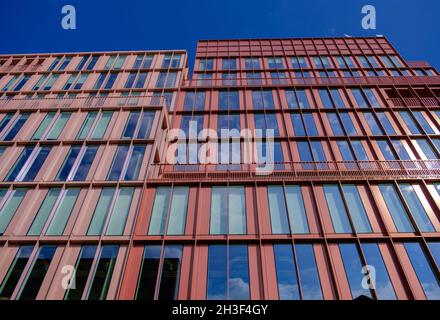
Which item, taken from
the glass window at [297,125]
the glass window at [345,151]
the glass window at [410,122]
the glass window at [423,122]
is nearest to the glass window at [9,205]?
the glass window at [297,125]

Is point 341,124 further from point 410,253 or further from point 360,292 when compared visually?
point 360,292

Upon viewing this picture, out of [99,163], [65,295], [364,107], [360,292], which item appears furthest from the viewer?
[364,107]

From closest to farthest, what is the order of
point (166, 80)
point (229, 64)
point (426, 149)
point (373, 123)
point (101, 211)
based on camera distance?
1. point (101, 211)
2. point (426, 149)
3. point (373, 123)
4. point (166, 80)
5. point (229, 64)

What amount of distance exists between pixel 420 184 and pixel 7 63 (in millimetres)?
44338

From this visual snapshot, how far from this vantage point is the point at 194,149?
74.2 feet

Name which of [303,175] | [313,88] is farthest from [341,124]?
[303,175]

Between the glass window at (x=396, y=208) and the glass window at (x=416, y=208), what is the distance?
44 cm

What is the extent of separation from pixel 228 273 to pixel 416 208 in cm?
1098

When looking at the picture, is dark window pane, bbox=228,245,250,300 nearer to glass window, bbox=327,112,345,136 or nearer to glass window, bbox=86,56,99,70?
glass window, bbox=327,112,345,136

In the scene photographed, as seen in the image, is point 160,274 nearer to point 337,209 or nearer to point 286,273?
point 286,273

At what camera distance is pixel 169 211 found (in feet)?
52.0

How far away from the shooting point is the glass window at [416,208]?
596 inches

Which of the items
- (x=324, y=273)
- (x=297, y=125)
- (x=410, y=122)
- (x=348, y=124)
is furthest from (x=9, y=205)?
(x=410, y=122)

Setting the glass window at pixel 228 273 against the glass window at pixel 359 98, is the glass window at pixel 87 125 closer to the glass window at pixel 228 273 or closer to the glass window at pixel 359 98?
the glass window at pixel 228 273
